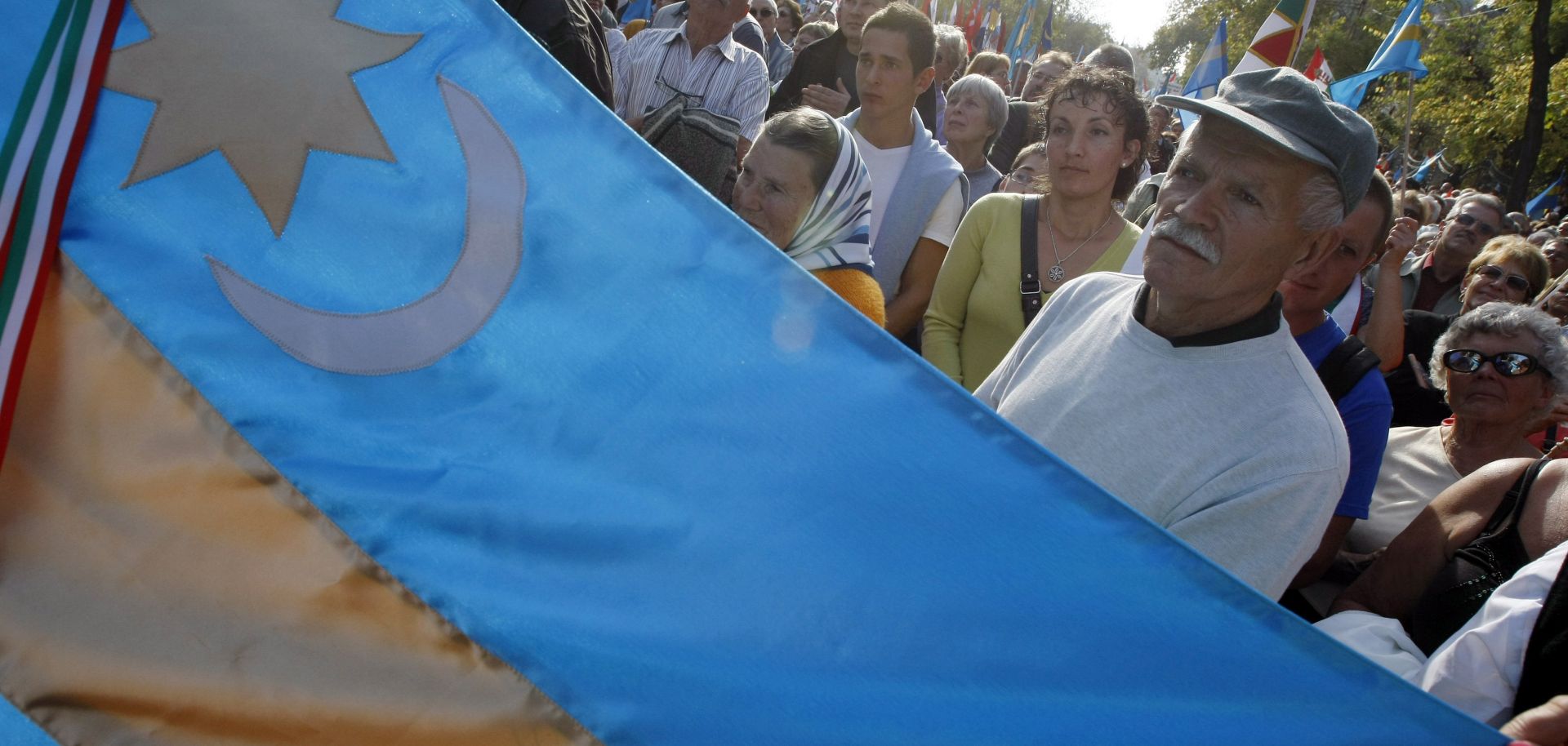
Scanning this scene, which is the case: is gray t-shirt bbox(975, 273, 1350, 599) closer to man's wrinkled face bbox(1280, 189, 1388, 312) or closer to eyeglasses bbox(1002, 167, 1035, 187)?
man's wrinkled face bbox(1280, 189, 1388, 312)

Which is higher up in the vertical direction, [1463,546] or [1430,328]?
[1463,546]

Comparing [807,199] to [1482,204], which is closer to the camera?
[807,199]

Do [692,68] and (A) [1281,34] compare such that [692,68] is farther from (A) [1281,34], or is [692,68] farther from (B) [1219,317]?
(A) [1281,34]

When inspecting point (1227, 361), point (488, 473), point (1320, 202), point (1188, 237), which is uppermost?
point (1320, 202)

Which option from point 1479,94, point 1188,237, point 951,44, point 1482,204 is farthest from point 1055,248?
point 1479,94

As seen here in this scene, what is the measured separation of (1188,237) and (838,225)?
106 centimetres

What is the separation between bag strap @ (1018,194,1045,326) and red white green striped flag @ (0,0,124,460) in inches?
92.6

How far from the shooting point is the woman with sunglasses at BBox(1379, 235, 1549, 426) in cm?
430

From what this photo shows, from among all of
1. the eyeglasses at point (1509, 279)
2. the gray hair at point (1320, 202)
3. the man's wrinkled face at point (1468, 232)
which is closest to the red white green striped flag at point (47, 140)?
the gray hair at point (1320, 202)

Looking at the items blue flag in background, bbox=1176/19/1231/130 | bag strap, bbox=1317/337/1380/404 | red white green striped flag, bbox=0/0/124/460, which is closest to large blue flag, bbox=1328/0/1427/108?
blue flag in background, bbox=1176/19/1231/130

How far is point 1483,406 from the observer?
3477 millimetres

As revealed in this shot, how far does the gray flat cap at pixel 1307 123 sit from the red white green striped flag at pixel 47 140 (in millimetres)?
1682

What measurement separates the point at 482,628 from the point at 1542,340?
3292mm

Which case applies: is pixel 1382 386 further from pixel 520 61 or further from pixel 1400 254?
pixel 520 61
